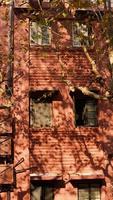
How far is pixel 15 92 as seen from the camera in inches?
742

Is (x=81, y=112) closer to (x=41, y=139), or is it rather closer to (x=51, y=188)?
(x=41, y=139)

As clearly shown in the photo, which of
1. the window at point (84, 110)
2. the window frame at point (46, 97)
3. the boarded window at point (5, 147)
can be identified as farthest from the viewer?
the window at point (84, 110)

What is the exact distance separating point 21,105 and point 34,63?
1925mm

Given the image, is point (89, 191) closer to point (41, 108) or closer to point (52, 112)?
point (52, 112)

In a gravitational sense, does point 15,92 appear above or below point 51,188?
above

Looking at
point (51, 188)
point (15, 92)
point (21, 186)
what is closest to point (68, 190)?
point (51, 188)

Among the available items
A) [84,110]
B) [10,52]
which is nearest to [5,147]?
[84,110]

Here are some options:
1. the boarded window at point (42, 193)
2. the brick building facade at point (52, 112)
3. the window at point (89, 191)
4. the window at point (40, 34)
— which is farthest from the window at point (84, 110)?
the boarded window at point (42, 193)

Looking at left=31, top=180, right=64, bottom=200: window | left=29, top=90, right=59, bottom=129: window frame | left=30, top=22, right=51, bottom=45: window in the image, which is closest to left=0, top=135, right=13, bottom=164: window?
left=29, top=90, right=59, bottom=129: window frame

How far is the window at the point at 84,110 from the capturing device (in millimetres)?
19188

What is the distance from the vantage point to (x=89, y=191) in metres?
18.4

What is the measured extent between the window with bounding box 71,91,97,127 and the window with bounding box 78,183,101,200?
8.25 ft

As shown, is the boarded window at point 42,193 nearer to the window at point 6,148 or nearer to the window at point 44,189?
the window at point 44,189

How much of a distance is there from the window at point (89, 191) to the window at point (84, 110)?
2.51 metres
